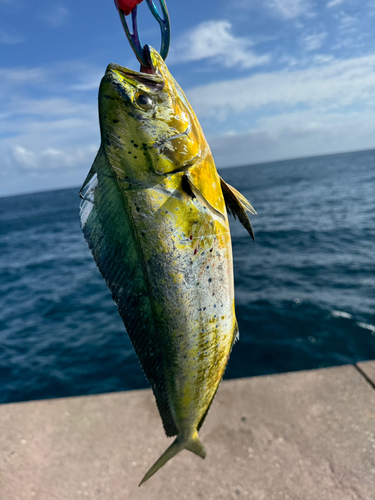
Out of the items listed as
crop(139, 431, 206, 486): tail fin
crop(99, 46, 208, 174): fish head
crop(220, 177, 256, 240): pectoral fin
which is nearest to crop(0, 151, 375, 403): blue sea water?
crop(139, 431, 206, 486): tail fin

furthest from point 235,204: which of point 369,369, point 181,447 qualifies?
point 369,369

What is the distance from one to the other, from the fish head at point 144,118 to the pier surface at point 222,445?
9.30ft

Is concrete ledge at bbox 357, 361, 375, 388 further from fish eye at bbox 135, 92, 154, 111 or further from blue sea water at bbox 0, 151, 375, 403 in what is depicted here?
fish eye at bbox 135, 92, 154, 111

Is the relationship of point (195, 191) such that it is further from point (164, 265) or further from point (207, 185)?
point (164, 265)

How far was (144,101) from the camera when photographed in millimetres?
1630

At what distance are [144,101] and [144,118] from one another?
0.27 ft

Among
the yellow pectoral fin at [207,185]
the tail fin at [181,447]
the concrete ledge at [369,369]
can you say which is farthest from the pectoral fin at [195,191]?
the concrete ledge at [369,369]

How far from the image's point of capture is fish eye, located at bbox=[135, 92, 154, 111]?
163 centimetres

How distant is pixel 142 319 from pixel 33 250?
2939 centimetres

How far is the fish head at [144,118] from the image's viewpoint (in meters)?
1.63

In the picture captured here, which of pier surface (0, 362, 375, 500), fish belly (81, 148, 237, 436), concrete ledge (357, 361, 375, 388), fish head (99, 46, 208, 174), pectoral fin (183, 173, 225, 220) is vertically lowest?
pier surface (0, 362, 375, 500)

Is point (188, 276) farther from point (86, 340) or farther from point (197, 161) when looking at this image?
point (86, 340)

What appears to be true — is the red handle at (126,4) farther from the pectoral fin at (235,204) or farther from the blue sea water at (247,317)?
the blue sea water at (247,317)

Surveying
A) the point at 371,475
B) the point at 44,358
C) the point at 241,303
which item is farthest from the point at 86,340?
the point at 371,475
